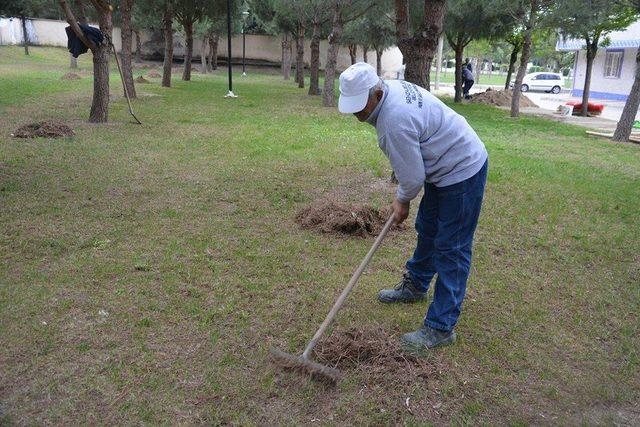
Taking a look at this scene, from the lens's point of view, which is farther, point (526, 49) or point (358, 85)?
point (526, 49)

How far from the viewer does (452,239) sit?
307 cm

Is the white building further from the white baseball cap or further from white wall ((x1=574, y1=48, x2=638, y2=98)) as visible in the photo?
the white baseball cap

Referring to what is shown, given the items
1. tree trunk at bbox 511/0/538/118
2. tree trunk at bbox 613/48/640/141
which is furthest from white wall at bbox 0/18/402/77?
tree trunk at bbox 613/48/640/141

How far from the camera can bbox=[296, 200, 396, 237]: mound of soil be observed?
5082 mm

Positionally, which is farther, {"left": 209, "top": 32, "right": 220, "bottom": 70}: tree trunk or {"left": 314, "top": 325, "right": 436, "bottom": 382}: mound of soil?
{"left": 209, "top": 32, "right": 220, "bottom": 70}: tree trunk

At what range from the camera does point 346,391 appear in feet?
9.29

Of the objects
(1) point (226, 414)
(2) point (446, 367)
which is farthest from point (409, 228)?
(1) point (226, 414)

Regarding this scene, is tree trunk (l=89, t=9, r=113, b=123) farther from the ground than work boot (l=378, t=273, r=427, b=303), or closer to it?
farther from the ground

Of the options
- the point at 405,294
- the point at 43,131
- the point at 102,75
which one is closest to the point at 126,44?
the point at 102,75

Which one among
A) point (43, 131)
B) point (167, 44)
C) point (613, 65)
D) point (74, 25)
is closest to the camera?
point (43, 131)

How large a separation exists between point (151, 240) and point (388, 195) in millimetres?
2905

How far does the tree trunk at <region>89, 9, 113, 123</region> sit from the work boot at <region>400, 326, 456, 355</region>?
893 centimetres

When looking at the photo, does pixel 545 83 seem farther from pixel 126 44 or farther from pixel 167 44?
pixel 126 44

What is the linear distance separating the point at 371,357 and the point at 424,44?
4364mm
